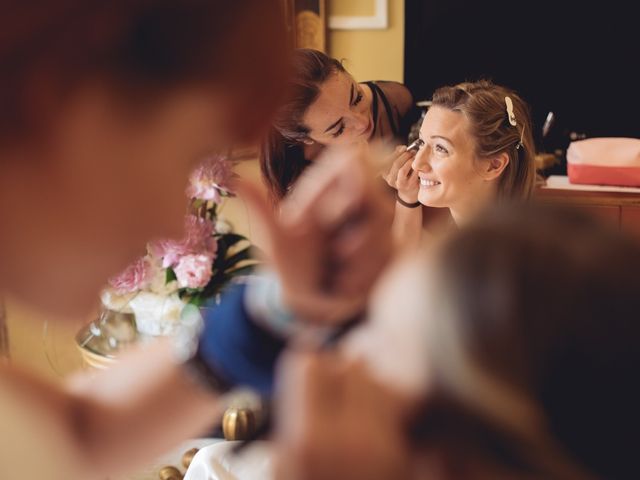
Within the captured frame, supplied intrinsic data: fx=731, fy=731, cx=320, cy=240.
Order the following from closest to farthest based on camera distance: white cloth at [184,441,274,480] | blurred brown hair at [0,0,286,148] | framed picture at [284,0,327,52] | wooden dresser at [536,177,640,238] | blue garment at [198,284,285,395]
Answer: blurred brown hair at [0,0,286,148], blue garment at [198,284,285,395], white cloth at [184,441,274,480], wooden dresser at [536,177,640,238], framed picture at [284,0,327,52]

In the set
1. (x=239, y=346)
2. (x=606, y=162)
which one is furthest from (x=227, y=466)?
(x=606, y=162)

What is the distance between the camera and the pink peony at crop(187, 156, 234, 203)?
1.40m

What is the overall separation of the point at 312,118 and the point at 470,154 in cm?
38

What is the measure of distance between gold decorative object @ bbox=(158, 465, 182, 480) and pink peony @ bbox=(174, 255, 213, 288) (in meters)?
0.38

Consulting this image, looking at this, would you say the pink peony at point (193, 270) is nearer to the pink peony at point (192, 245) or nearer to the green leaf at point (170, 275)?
the pink peony at point (192, 245)

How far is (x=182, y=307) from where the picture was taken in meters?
1.61

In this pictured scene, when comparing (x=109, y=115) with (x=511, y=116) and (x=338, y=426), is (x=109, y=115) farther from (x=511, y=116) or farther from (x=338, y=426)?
(x=511, y=116)

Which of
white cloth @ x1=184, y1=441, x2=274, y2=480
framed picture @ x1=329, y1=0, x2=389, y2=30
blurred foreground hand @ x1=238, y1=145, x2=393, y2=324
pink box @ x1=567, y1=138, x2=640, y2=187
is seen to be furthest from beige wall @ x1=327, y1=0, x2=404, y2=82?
blurred foreground hand @ x1=238, y1=145, x2=393, y2=324

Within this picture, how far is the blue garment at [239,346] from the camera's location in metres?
0.47

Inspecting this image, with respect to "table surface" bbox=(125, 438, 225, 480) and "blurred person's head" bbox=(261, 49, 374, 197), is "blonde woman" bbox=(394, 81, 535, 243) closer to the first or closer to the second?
"blurred person's head" bbox=(261, 49, 374, 197)

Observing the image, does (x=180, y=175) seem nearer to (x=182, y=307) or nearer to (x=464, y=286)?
(x=464, y=286)

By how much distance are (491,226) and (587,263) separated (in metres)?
0.05

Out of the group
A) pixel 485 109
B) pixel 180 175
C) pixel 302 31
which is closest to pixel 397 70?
pixel 302 31

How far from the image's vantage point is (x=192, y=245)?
1454mm
